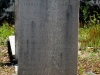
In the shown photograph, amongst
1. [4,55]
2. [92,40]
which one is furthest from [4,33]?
[92,40]

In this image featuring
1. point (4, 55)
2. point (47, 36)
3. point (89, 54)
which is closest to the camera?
point (47, 36)

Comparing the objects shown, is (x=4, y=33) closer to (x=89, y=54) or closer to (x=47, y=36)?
(x=89, y=54)

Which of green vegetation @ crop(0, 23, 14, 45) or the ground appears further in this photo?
green vegetation @ crop(0, 23, 14, 45)

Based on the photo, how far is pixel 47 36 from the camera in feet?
15.2

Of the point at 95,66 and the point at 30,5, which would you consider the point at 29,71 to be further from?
the point at 95,66

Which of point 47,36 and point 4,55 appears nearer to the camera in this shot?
point 47,36

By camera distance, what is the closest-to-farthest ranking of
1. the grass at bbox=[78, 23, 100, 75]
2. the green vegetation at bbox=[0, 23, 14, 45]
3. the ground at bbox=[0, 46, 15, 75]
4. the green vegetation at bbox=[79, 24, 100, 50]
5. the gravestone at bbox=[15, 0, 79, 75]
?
the gravestone at bbox=[15, 0, 79, 75] → the ground at bbox=[0, 46, 15, 75] → the grass at bbox=[78, 23, 100, 75] → the green vegetation at bbox=[79, 24, 100, 50] → the green vegetation at bbox=[0, 23, 14, 45]

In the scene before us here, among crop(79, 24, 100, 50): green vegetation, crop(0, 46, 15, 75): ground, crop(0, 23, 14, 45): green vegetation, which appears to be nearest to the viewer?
crop(0, 46, 15, 75): ground

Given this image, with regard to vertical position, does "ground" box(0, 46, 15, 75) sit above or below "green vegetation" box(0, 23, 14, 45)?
below

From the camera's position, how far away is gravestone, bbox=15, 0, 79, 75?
4.55 meters

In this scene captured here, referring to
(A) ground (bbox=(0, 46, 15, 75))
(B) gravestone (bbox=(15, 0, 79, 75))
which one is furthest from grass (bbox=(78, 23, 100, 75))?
(A) ground (bbox=(0, 46, 15, 75))

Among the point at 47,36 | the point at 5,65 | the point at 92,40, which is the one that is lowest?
the point at 5,65

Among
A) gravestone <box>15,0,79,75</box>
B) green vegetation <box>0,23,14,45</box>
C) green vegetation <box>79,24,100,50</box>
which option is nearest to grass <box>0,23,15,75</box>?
green vegetation <box>0,23,14,45</box>

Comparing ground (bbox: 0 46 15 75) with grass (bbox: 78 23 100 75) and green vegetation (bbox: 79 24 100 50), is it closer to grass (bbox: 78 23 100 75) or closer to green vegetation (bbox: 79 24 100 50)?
grass (bbox: 78 23 100 75)
